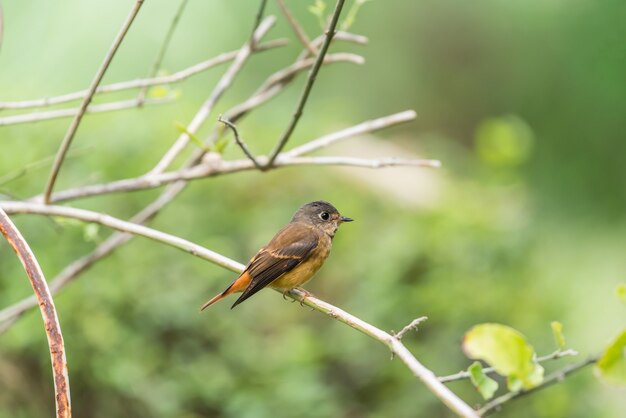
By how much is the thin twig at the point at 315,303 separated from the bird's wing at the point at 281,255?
2.26ft

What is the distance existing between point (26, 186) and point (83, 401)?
953 mm

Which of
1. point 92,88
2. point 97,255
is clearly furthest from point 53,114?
point 92,88

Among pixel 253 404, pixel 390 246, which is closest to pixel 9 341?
pixel 253 404

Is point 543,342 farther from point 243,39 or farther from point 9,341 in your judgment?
point 243,39

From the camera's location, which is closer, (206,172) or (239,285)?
(206,172)

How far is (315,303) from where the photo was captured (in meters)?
2.11

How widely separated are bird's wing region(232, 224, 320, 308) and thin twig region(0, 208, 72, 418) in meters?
1.09

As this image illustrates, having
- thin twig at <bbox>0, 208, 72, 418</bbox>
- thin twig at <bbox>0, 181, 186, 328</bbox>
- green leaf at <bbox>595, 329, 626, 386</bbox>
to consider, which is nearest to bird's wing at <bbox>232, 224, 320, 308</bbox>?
thin twig at <bbox>0, 181, 186, 328</bbox>

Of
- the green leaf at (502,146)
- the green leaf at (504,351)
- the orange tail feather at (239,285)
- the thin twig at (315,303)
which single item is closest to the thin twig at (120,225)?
→ the thin twig at (315,303)

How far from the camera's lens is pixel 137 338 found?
4117 millimetres

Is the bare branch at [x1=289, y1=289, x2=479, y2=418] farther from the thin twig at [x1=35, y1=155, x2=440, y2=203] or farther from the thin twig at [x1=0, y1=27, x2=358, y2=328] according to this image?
the thin twig at [x1=0, y1=27, x2=358, y2=328]

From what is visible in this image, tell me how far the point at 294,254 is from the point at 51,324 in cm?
145

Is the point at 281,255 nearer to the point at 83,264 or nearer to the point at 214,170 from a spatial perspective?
the point at 214,170

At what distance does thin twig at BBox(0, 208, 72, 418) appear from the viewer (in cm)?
178
